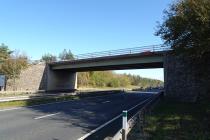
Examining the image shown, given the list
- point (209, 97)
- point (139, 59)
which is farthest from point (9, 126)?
point (139, 59)

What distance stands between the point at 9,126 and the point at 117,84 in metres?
113

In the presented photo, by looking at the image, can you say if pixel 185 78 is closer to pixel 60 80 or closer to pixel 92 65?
pixel 92 65

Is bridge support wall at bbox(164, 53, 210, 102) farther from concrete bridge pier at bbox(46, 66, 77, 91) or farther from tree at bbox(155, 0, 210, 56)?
concrete bridge pier at bbox(46, 66, 77, 91)

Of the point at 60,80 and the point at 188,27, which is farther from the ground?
the point at 188,27

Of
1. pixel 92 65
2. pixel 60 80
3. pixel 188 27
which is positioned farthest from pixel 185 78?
pixel 60 80

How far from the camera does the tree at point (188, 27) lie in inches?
781

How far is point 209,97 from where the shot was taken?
2864 cm

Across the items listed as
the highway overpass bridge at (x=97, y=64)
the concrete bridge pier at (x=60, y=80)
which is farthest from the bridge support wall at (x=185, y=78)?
the concrete bridge pier at (x=60, y=80)

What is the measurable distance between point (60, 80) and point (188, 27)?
42.4 metres

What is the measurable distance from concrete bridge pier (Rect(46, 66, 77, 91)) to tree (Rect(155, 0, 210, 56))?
35.7 metres

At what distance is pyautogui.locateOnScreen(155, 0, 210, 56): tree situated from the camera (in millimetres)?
19844

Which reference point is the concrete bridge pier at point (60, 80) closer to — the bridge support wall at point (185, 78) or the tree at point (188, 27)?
the bridge support wall at point (185, 78)

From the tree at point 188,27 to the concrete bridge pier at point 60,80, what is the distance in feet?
117

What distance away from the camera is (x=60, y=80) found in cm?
6034
